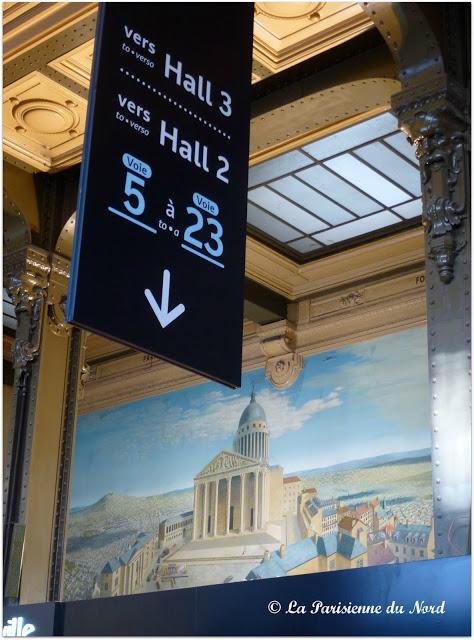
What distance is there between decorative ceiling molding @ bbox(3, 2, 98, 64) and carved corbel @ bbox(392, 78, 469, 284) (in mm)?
3083

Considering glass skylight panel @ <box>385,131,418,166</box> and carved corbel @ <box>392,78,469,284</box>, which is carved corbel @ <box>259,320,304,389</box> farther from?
carved corbel @ <box>392,78,469,284</box>

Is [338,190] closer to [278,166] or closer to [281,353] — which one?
[278,166]

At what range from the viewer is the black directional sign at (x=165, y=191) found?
422cm

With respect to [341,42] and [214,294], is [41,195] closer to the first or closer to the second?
[341,42]

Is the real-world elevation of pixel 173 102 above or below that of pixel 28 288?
below

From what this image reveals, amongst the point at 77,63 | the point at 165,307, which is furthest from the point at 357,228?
the point at 165,307

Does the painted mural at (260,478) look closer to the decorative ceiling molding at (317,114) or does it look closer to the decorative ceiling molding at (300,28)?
the decorative ceiling molding at (317,114)

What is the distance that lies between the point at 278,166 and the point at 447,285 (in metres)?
4.81

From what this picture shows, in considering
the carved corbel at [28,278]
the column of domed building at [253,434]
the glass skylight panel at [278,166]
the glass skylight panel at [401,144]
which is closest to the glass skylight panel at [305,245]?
the glass skylight panel at [278,166]

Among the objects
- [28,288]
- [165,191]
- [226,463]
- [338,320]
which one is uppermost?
[338,320]

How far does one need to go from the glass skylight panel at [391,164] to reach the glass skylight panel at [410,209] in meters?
0.34

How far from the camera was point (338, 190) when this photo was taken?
428 inches

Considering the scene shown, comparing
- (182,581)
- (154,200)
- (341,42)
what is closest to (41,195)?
(341,42)

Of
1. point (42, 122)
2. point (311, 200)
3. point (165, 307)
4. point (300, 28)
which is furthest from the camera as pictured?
point (311, 200)
